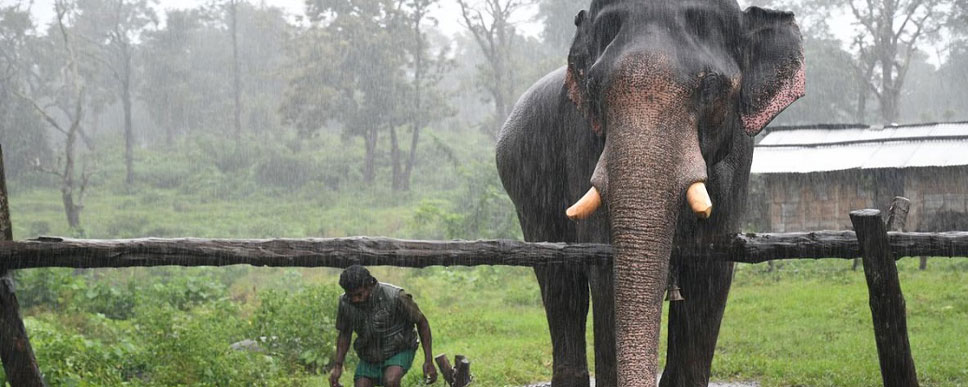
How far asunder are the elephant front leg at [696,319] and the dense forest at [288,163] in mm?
3043

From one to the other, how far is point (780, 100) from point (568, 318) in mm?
2416

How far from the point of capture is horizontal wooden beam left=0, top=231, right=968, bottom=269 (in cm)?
447

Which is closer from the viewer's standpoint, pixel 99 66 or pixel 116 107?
pixel 99 66

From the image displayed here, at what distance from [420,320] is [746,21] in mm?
2645

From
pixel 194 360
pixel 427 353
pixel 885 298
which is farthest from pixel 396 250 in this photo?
pixel 194 360

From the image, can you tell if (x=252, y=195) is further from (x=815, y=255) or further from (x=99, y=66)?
(x=815, y=255)

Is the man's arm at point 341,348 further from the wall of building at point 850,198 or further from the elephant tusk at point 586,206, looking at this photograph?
the wall of building at point 850,198

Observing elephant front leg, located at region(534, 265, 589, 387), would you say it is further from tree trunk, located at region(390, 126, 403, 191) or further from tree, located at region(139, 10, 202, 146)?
tree, located at region(139, 10, 202, 146)

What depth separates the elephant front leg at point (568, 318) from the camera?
6.21 meters

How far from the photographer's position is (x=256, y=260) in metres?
4.54

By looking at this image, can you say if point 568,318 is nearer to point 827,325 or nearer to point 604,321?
point 604,321

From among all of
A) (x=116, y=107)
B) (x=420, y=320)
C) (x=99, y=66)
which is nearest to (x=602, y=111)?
(x=420, y=320)

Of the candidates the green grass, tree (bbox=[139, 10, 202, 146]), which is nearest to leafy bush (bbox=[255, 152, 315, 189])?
tree (bbox=[139, 10, 202, 146])

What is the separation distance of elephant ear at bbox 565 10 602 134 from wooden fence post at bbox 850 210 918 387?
1355mm
